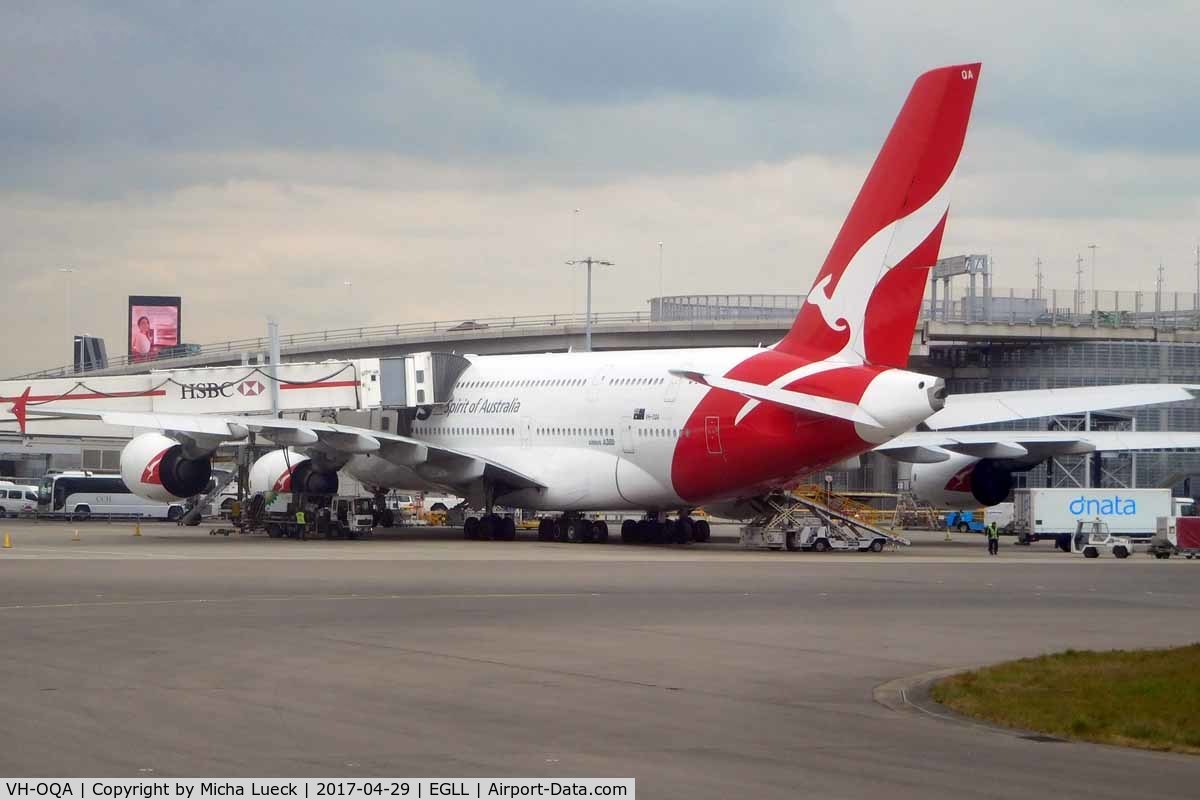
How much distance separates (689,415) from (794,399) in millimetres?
4584

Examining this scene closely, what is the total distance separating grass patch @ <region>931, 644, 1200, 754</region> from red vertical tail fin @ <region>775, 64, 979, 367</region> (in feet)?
70.4

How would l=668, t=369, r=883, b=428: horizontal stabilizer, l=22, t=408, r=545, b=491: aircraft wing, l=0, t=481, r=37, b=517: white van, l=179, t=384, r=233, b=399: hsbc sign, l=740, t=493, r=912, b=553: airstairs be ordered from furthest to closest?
l=0, t=481, r=37, b=517: white van → l=179, t=384, r=233, b=399: hsbc sign → l=22, t=408, r=545, b=491: aircraft wing → l=740, t=493, r=912, b=553: airstairs → l=668, t=369, r=883, b=428: horizontal stabilizer

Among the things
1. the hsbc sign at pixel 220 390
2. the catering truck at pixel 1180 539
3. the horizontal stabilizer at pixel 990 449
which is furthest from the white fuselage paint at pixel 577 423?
the catering truck at pixel 1180 539

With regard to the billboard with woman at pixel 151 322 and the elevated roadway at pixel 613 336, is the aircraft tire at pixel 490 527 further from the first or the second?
the billboard with woman at pixel 151 322

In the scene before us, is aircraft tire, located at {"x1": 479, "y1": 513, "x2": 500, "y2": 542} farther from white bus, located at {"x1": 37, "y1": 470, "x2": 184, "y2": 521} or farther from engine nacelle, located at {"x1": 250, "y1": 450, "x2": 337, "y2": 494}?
white bus, located at {"x1": 37, "y1": 470, "x2": 184, "y2": 521}

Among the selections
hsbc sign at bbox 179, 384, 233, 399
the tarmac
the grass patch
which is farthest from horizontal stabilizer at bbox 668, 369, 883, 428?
hsbc sign at bbox 179, 384, 233, 399

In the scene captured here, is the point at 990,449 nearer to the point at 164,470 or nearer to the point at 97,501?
the point at 164,470

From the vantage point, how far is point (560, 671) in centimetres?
1673

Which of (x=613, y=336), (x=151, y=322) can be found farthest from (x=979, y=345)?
(x=151, y=322)

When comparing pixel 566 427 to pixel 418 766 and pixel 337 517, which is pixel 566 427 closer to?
pixel 337 517

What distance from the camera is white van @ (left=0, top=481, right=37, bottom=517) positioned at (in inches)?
3226

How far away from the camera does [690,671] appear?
16.8 m

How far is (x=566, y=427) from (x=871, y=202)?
12842 millimetres

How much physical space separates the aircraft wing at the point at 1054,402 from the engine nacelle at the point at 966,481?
3340 mm
